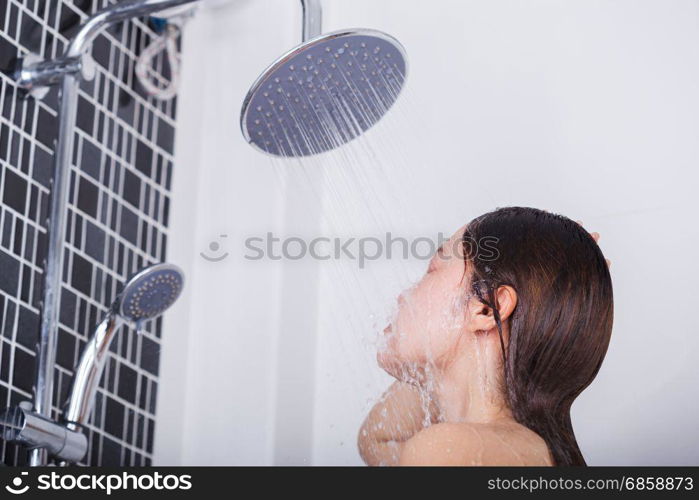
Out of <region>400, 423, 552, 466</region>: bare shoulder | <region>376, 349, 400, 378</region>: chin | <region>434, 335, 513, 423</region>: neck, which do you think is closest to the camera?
<region>400, 423, 552, 466</region>: bare shoulder

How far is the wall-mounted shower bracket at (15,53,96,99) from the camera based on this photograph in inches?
54.4

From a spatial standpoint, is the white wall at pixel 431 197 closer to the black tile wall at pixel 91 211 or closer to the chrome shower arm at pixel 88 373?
the black tile wall at pixel 91 211

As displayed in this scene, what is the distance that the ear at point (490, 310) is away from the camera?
113 centimetres

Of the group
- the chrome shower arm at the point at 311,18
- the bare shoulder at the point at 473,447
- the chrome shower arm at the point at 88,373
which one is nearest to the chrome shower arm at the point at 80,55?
the chrome shower arm at the point at 311,18

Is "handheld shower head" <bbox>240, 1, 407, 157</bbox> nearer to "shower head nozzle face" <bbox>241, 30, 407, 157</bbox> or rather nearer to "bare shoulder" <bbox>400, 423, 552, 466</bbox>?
"shower head nozzle face" <bbox>241, 30, 407, 157</bbox>

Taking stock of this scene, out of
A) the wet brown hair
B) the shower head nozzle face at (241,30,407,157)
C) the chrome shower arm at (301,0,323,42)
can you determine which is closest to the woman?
the wet brown hair

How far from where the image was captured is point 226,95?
1.78 meters

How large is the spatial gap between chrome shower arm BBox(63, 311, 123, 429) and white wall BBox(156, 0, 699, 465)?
30cm

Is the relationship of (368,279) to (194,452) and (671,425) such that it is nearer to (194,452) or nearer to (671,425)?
(194,452)

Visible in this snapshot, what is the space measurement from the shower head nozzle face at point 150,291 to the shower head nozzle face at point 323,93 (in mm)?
242
